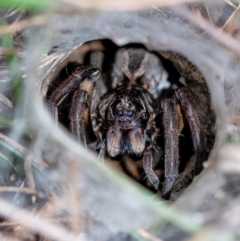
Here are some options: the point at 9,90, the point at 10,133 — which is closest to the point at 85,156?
the point at 10,133

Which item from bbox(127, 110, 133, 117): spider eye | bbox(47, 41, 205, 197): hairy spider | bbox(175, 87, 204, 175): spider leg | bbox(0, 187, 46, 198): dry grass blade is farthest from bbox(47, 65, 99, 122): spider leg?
bbox(175, 87, 204, 175): spider leg

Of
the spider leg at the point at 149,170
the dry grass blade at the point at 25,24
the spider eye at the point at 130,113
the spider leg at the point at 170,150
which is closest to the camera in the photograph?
the dry grass blade at the point at 25,24

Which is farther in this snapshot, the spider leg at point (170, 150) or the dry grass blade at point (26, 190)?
the spider leg at point (170, 150)

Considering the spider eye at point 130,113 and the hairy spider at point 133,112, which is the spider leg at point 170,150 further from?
the spider eye at point 130,113

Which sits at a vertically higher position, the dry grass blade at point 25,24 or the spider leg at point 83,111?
the dry grass blade at point 25,24

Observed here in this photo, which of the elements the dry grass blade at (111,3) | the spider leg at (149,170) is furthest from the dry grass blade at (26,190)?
the dry grass blade at (111,3)

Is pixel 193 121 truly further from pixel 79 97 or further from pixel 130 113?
pixel 79 97

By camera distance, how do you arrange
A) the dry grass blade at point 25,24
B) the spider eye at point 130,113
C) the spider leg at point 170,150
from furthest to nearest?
1. the spider eye at point 130,113
2. the spider leg at point 170,150
3. the dry grass blade at point 25,24
